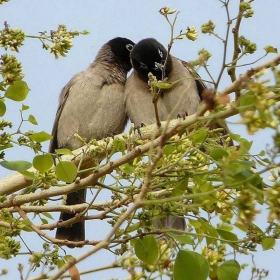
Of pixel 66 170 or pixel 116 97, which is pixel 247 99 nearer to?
pixel 66 170

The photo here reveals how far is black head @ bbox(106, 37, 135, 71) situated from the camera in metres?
6.69

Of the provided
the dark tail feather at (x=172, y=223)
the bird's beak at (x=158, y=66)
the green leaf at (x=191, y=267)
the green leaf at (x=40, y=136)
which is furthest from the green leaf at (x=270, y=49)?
the bird's beak at (x=158, y=66)

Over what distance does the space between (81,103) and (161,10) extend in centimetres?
340

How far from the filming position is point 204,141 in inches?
99.6

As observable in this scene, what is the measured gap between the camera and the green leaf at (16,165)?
2596 mm

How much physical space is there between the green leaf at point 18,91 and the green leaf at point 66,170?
1.00 feet

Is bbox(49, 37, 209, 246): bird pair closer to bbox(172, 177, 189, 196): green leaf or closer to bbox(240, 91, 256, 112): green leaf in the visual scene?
bbox(172, 177, 189, 196): green leaf

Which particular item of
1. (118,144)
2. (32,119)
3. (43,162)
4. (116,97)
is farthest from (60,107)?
(43,162)

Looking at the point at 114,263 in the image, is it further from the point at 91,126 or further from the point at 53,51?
the point at 91,126

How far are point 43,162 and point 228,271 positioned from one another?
32.0 inches

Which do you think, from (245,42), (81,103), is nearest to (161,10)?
(245,42)

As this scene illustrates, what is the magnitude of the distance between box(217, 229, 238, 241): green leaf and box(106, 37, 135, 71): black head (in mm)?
4074

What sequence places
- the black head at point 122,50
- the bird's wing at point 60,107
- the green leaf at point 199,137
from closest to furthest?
the green leaf at point 199,137 → the bird's wing at point 60,107 → the black head at point 122,50

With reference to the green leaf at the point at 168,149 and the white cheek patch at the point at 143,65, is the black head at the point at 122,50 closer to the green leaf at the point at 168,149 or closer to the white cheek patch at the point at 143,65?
the white cheek patch at the point at 143,65
